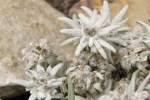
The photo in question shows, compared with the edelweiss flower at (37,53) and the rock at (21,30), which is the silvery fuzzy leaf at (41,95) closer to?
the edelweiss flower at (37,53)

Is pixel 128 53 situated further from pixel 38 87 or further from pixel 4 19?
pixel 4 19

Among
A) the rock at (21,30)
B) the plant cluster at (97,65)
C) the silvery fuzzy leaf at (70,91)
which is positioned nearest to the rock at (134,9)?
the rock at (21,30)

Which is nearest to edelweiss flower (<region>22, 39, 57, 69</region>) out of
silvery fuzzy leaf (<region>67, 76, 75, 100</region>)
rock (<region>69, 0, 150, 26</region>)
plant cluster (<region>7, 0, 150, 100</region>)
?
plant cluster (<region>7, 0, 150, 100</region>)

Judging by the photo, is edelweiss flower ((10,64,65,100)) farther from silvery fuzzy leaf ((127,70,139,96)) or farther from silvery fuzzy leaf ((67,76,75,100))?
silvery fuzzy leaf ((127,70,139,96))

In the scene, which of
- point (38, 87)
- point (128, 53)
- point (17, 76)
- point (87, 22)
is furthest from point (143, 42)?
point (17, 76)

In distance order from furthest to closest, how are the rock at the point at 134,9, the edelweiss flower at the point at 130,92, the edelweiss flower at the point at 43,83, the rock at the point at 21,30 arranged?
1. the rock at the point at 134,9
2. the rock at the point at 21,30
3. the edelweiss flower at the point at 43,83
4. the edelweiss flower at the point at 130,92

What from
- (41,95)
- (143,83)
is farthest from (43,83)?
(143,83)
